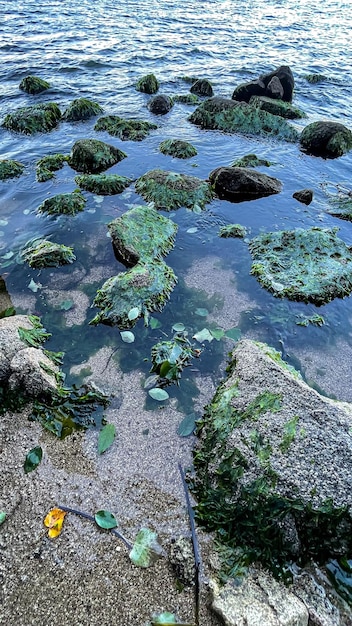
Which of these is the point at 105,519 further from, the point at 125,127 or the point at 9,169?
the point at 125,127

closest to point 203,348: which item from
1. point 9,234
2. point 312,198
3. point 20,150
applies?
point 9,234

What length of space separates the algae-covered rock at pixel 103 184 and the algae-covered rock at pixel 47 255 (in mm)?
2338

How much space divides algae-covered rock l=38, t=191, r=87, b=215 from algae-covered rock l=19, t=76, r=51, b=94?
311 inches

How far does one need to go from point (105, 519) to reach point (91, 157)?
331 inches

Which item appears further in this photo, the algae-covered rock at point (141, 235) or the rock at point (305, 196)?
the rock at point (305, 196)

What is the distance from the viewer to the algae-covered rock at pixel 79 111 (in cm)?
1260

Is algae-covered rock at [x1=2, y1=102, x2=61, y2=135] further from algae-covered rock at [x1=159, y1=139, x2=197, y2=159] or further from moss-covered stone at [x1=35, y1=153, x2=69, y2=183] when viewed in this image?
algae-covered rock at [x1=159, y1=139, x2=197, y2=159]

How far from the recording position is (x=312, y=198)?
9266mm

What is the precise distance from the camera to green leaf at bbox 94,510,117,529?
384cm

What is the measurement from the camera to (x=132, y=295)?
632 centimetres

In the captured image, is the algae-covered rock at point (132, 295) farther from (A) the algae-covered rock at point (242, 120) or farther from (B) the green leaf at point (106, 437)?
(A) the algae-covered rock at point (242, 120)

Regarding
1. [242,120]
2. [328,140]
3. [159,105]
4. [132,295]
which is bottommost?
[132,295]

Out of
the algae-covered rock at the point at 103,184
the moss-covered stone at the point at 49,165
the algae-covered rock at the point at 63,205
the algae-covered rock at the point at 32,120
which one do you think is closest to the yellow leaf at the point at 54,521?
the algae-covered rock at the point at 63,205

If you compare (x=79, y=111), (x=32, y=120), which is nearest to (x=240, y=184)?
(x=79, y=111)
